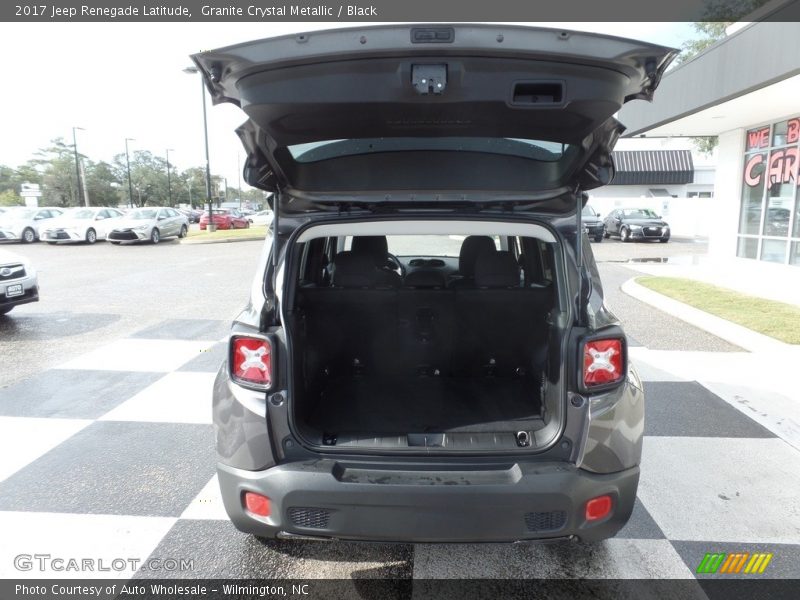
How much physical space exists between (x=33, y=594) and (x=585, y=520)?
2.38 m

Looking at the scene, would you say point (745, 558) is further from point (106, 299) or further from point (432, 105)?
point (106, 299)

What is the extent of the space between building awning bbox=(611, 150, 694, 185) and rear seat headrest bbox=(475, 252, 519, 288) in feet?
121

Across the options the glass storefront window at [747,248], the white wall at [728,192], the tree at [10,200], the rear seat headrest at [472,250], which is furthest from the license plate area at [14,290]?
the tree at [10,200]

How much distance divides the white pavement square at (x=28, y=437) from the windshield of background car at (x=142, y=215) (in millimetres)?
18960


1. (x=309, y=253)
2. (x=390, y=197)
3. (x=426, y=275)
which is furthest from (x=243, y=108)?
(x=426, y=275)

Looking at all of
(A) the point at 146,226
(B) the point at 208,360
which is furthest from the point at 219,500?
(A) the point at 146,226

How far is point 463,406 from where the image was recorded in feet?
10.0

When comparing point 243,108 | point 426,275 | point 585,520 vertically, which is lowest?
point 585,520

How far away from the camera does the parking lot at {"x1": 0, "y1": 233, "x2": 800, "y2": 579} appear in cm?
254

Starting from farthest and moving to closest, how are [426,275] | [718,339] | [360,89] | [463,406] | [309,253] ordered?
1. [718,339]
2. [426,275]
3. [309,253]
4. [463,406]
5. [360,89]

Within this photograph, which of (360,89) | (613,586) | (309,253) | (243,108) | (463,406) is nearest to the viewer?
(360,89)

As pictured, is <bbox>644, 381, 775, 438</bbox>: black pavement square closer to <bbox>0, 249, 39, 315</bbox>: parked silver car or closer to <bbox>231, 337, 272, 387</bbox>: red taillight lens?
<bbox>231, 337, 272, 387</bbox>: red taillight lens

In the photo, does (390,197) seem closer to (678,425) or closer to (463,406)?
(463,406)

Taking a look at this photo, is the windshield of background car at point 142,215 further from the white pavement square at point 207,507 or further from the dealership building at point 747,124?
the white pavement square at point 207,507
